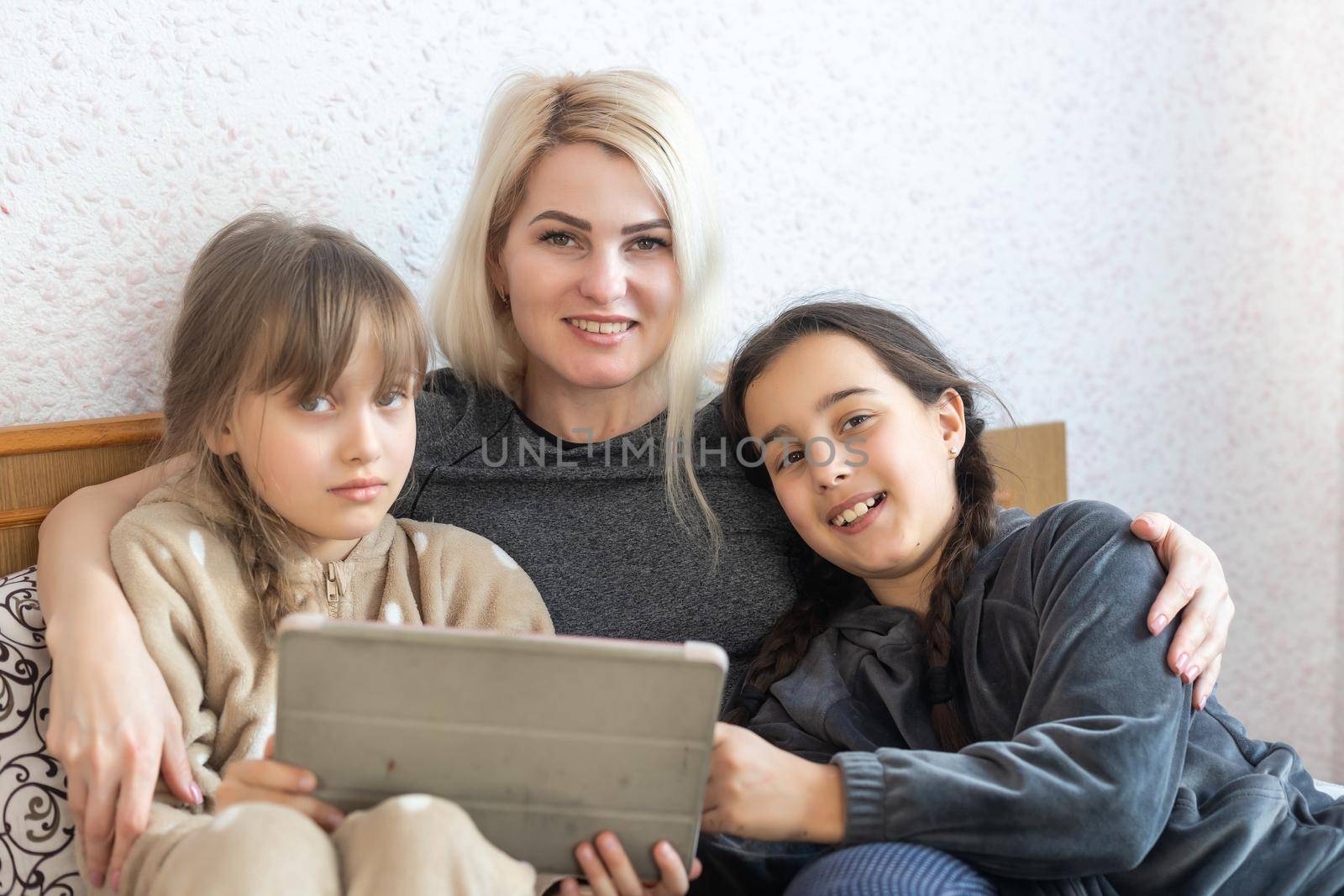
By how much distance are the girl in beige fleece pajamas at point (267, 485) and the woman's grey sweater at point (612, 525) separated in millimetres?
179

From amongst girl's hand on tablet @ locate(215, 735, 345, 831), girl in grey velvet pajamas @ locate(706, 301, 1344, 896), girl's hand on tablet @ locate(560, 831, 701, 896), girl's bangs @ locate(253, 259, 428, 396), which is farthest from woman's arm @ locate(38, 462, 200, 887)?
girl in grey velvet pajamas @ locate(706, 301, 1344, 896)

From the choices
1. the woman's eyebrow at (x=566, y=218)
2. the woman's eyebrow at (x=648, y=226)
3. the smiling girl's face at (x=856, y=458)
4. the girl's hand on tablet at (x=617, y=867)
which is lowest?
the girl's hand on tablet at (x=617, y=867)

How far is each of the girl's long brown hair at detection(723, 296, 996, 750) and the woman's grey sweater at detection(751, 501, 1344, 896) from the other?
0.07 ft

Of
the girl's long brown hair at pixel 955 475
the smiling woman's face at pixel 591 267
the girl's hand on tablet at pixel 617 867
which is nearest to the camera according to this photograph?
the girl's hand on tablet at pixel 617 867

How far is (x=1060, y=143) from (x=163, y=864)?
182 centimetres

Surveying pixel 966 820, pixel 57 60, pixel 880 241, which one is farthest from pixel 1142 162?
pixel 57 60

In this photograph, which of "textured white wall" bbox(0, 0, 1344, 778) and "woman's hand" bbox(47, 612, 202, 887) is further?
"textured white wall" bbox(0, 0, 1344, 778)

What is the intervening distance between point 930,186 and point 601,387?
2.62 ft

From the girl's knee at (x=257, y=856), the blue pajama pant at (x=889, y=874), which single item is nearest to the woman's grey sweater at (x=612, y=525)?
the blue pajama pant at (x=889, y=874)

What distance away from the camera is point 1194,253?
226cm

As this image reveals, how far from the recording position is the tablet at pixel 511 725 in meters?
0.87

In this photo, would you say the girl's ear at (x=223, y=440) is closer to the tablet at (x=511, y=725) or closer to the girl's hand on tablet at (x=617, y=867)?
the tablet at (x=511, y=725)

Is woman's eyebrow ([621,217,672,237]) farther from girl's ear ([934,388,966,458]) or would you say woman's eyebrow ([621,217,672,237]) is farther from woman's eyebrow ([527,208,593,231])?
girl's ear ([934,388,966,458])

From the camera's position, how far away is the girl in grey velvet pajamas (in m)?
1.02
